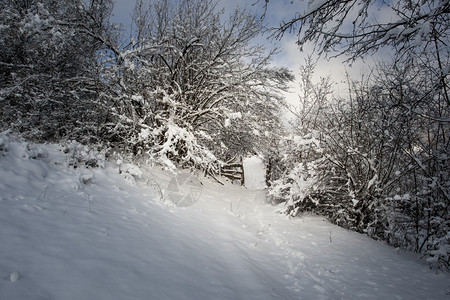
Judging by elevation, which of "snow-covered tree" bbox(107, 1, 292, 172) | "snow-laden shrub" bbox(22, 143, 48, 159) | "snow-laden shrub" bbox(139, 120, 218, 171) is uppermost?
"snow-covered tree" bbox(107, 1, 292, 172)

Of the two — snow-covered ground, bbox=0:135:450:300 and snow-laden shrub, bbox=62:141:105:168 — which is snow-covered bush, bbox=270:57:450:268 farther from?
snow-laden shrub, bbox=62:141:105:168

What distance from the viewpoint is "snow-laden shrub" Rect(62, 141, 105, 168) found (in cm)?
415

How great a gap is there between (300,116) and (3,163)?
25.8 feet

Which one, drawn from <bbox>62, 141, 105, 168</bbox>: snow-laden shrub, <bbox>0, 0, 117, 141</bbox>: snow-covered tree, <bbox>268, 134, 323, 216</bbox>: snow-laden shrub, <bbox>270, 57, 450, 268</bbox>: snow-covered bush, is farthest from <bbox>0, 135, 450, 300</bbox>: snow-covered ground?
<bbox>0, 0, 117, 141</bbox>: snow-covered tree

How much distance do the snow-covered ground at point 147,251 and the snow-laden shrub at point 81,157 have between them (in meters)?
0.14

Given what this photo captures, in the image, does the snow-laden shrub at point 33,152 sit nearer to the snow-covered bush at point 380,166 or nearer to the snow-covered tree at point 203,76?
the snow-covered tree at point 203,76

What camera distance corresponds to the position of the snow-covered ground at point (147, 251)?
153 centimetres

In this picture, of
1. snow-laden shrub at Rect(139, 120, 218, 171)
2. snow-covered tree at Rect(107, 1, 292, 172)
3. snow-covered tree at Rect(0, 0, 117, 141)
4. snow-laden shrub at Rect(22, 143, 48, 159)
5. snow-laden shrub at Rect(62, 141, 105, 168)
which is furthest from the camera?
snow-covered tree at Rect(107, 1, 292, 172)

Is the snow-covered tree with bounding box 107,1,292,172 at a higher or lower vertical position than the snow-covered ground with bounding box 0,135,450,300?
higher

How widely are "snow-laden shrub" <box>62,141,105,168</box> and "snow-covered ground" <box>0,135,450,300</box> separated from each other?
0.14 m

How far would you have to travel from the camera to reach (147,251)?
2211 mm

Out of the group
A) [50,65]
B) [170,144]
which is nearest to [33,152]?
[170,144]

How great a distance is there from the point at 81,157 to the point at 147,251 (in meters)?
3.19

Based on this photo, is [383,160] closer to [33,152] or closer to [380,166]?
[380,166]
